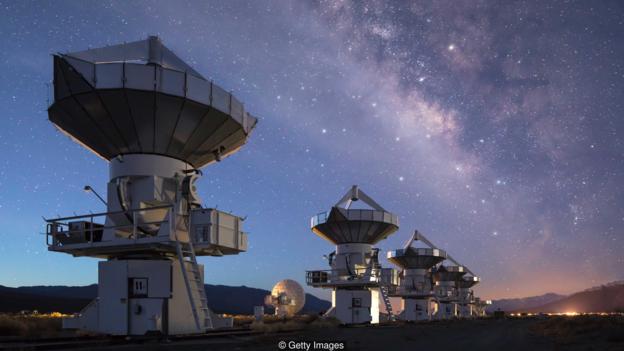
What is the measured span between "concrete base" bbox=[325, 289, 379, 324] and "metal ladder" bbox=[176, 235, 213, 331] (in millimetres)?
20709

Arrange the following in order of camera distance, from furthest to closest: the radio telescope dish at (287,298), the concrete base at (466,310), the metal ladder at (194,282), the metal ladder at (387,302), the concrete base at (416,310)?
1. the concrete base at (466,310)
2. the concrete base at (416,310)
3. the radio telescope dish at (287,298)
4. the metal ladder at (387,302)
5. the metal ladder at (194,282)

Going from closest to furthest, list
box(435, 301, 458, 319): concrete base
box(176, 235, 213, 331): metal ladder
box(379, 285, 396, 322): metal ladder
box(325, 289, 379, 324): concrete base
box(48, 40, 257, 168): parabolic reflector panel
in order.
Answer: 1. box(176, 235, 213, 331): metal ladder
2. box(48, 40, 257, 168): parabolic reflector panel
3. box(379, 285, 396, 322): metal ladder
4. box(325, 289, 379, 324): concrete base
5. box(435, 301, 458, 319): concrete base

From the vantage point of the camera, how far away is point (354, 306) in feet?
122

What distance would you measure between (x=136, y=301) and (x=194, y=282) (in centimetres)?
203

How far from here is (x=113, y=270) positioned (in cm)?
1803

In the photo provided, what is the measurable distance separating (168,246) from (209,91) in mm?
5242

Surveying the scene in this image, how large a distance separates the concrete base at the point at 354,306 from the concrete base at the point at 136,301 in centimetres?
2013

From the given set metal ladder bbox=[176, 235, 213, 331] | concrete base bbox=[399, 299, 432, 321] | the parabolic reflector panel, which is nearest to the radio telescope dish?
concrete base bbox=[399, 299, 432, 321]

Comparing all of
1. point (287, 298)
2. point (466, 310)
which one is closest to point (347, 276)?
point (287, 298)

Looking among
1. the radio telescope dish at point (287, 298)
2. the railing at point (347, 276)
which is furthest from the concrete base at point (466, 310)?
the railing at point (347, 276)

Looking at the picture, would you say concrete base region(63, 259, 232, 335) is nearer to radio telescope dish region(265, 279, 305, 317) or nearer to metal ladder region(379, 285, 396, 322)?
metal ladder region(379, 285, 396, 322)

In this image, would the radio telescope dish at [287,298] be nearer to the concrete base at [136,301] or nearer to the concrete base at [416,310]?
the concrete base at [416,310]

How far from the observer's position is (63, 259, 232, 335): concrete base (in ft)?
58.2

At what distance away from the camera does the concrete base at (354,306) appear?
37031mm
